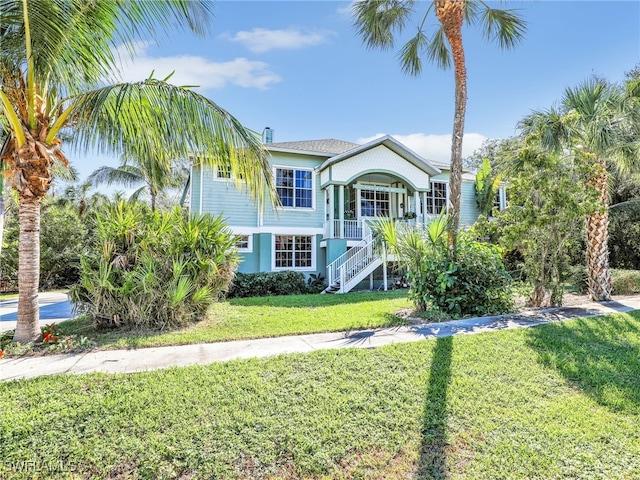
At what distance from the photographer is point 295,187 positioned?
1723 centimetres

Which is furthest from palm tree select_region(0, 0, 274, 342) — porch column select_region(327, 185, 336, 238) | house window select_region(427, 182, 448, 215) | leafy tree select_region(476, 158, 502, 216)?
leafy tree select_region(476, 158, 502, 216)

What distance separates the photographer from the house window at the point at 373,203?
19133mm

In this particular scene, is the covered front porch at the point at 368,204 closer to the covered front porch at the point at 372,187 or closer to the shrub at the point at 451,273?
the covered front porch at the point at 372,187

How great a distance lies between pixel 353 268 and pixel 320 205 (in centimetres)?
422

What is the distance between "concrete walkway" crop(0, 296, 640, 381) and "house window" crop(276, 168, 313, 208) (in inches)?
433

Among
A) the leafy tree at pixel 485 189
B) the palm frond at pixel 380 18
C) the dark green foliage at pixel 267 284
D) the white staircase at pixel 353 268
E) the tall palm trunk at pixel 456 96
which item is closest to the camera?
the tall palm trunk at pixel 456 96

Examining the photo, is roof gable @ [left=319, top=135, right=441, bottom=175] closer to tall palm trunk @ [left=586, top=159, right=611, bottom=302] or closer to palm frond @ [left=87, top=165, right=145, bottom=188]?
tall palm trunk @ [left=586, top=159, right=611, bottom=302]

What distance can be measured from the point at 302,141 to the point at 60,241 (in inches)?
597

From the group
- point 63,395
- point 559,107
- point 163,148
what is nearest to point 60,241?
point 163,148

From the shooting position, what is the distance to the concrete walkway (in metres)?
4.92

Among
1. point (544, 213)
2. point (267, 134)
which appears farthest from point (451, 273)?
point (267, 134)

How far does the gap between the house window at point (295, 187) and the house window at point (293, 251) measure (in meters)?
1.64

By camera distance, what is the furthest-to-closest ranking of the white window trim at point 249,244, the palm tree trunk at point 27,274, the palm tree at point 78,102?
the white window trim at point 249,244, the palm tree trunk at point 27,274, the palm tree at point 78,102

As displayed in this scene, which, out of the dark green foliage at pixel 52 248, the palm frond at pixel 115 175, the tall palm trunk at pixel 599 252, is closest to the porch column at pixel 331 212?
the tall palm trunk at pixel 599 252
